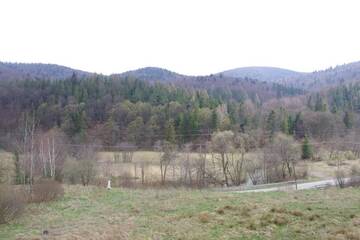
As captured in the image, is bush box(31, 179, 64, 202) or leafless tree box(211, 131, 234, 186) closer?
bush box(31, 179, 64, 202)

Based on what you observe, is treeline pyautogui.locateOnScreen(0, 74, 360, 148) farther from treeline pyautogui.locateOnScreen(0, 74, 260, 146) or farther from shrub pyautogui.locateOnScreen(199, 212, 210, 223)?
shrub pyautogui.locateOnScreen(199, 212, 210, 223)

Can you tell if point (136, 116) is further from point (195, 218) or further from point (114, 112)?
point (195, 218)

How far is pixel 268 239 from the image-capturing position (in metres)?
10.9

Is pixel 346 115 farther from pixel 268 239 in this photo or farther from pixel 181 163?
pixel 268 239

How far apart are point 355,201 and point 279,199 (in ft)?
10.7

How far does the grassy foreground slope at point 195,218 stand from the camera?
11656mm

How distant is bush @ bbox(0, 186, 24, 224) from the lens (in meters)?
13.8

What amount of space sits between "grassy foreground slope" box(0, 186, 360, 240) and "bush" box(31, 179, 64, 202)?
1.56ft

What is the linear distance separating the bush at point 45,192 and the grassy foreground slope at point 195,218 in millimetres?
476

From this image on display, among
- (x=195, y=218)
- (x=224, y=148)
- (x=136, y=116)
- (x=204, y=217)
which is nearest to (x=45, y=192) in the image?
(x=195, y=218)

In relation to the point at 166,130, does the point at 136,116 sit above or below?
above

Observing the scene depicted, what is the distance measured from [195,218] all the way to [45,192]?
809 centimetres

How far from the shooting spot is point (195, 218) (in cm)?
1401

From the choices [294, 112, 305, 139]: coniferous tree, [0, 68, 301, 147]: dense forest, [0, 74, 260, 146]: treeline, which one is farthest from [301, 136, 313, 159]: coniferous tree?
[0, 74, 260, 146]: treeline
